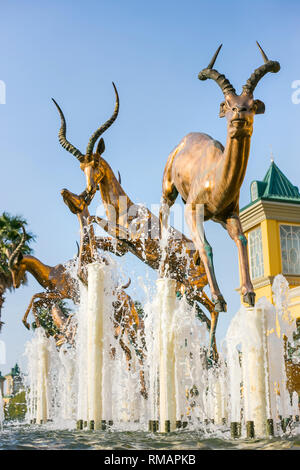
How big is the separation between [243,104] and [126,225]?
4355mm

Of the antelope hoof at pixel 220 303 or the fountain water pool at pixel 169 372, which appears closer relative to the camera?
the fountain water pool at pixel 169 372

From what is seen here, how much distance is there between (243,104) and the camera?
5.12 m

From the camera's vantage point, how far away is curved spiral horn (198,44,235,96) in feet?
17.5

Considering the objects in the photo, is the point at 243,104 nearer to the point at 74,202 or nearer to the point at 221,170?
the point at 221,170

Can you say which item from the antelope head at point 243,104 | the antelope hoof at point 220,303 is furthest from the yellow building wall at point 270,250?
Result: the antelope head at point 243,104

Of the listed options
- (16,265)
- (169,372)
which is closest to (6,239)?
(16,265)

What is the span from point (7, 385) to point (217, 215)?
34486mm

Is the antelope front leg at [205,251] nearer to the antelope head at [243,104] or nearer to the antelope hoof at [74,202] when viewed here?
the antelope head at [243,104]

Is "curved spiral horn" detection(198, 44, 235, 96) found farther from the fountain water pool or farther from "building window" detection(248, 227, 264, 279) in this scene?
"building window" detection(248, 227, 264, 279)

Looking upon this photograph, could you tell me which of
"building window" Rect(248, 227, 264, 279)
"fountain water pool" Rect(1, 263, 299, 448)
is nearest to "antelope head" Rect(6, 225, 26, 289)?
"fountain water pool" Rect(1, 263, 299, 448)

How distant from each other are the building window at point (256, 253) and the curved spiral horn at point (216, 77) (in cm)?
1868

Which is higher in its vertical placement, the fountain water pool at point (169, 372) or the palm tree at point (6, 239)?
the palm tree at point (6, 239)

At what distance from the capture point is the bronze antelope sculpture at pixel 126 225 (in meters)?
8.84
